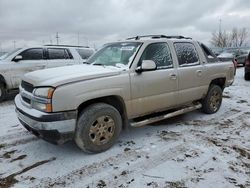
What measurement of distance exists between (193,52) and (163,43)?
959 millimetres

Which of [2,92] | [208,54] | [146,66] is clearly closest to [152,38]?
[146,66]

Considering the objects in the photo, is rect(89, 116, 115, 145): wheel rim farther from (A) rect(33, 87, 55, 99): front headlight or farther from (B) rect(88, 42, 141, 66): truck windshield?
(B) rect(88, 42, 141, 66): truck windshield

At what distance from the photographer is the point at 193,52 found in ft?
18.5

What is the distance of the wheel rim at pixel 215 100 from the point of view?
20.3ft

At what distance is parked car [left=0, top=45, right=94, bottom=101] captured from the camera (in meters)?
8.21

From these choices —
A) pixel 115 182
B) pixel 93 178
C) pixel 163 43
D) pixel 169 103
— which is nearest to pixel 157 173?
pixel 115 182

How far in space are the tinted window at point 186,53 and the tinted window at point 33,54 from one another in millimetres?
5373

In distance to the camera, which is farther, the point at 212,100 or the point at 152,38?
the point at 212,100

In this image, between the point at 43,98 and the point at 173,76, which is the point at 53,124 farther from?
the point at 173,76

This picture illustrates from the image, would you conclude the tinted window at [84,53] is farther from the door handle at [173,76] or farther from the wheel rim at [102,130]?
the wheel rim at [102,130]

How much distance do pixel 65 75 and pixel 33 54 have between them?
556cm

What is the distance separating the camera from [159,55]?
4891 millimetres

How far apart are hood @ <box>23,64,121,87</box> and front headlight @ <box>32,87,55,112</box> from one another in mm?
86

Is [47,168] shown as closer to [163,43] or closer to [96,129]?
[96,129]
